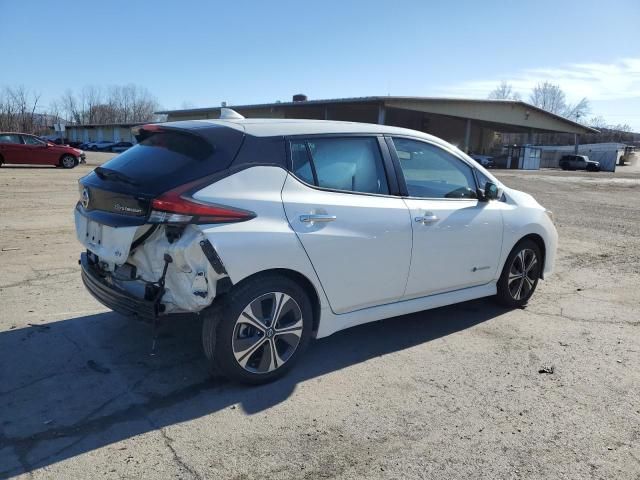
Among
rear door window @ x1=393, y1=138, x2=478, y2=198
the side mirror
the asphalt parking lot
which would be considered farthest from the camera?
the side mirror

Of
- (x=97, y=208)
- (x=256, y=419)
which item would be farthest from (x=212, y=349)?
(x=97, y=208)

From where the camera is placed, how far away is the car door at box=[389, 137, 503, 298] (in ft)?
14.1

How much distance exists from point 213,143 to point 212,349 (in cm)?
138

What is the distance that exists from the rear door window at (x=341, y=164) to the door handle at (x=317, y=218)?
259mm

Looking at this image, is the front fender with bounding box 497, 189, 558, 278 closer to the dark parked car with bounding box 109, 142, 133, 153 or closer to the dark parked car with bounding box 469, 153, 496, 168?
the dark parked car with bounding box 469, 153, 496, 168

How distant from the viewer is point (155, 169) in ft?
11.5

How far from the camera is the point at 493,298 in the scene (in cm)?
557

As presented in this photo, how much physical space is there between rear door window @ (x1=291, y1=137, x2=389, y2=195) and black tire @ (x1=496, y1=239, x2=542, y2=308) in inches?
73.5

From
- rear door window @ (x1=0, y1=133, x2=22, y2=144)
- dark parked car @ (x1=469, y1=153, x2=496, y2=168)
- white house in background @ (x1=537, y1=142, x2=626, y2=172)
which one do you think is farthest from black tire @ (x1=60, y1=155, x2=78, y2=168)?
white house in background @ (x1=537, y1=142, x2=626, y2=172)

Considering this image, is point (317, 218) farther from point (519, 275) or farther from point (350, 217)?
point (519, 275)

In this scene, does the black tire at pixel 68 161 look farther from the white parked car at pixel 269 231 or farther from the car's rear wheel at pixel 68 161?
the white parked car at pixel 269 231

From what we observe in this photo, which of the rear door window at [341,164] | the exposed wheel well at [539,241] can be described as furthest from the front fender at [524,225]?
the rear door window at [341,164]

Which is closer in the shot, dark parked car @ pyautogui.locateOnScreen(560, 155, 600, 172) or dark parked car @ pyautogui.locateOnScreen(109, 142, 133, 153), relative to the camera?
dark parked car @ pyautogui.locateOnScreen(560, 155, 600, 172)

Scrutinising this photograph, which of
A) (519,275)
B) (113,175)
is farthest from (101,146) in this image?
(519,275)
